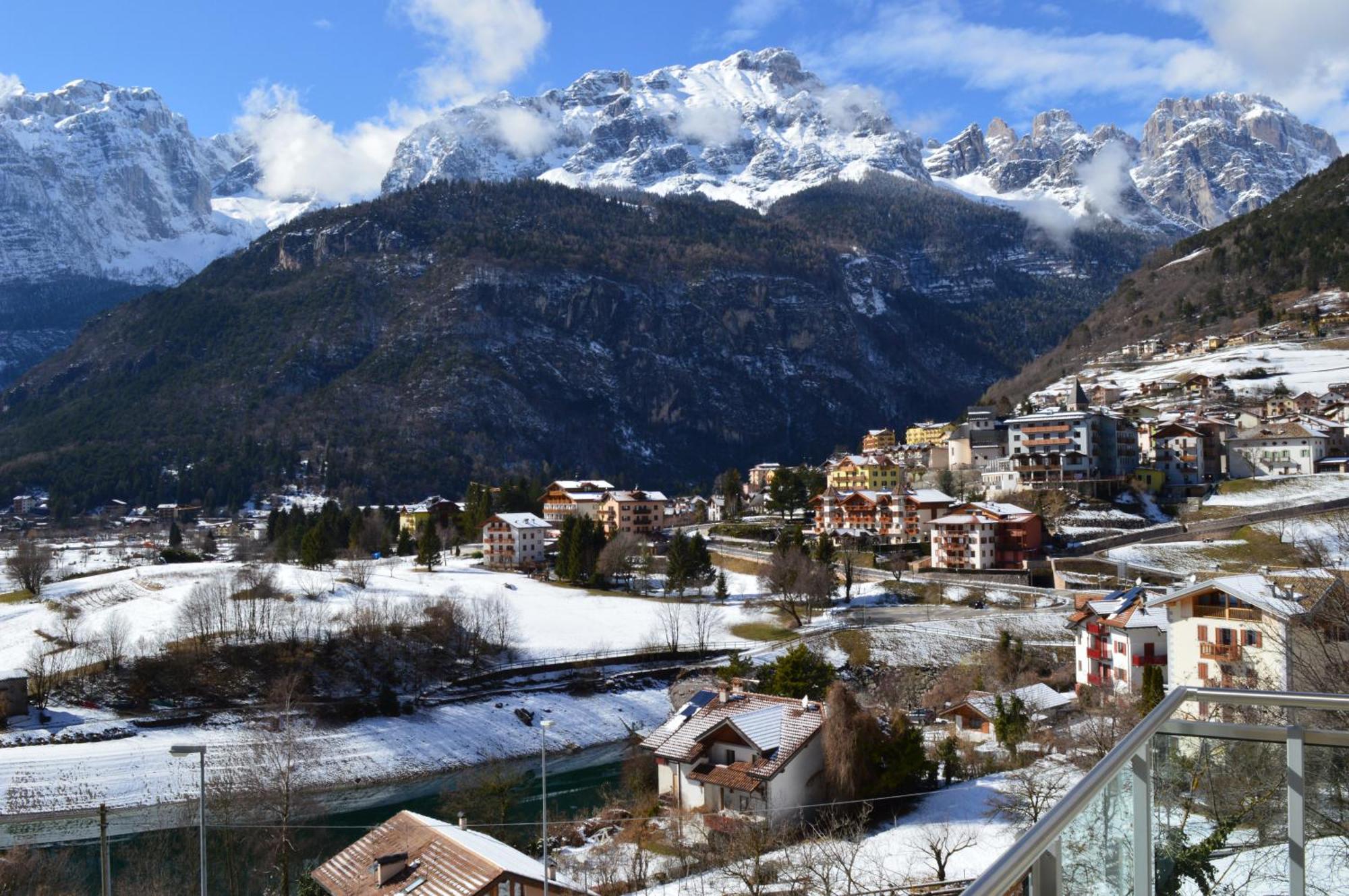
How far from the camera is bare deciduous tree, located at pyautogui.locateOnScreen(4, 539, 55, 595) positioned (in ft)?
175

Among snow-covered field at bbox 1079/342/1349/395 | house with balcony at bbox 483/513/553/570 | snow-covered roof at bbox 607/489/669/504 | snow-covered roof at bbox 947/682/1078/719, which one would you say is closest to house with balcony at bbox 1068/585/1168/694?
snow-covered roof at bbox 947/682/1078/719

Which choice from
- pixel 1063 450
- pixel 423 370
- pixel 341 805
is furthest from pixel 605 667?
pixel 423 370

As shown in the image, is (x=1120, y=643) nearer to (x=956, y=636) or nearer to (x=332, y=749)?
(x=956, y=636)

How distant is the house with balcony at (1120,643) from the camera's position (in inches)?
1232

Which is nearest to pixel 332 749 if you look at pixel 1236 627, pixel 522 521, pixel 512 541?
pixel 1236 627

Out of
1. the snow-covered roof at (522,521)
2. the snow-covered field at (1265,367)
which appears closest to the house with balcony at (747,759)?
the snow-covered roof at (522,521)

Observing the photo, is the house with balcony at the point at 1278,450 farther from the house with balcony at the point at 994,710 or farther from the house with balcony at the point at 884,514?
the house with balcony at the point at 994,710

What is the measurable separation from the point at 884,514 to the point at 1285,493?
22.8 m

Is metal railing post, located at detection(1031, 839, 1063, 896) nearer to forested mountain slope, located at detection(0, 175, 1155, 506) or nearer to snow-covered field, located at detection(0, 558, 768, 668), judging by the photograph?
snow-covered field, located at detection(0, 558, 768, 668)

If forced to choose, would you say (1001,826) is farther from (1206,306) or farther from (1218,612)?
(1206,306)

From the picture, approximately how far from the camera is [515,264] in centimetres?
17050

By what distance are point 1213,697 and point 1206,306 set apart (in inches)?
4906

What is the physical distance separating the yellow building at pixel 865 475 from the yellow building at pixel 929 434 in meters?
9.97

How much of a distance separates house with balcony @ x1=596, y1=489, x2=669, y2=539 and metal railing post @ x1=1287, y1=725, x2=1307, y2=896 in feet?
255
